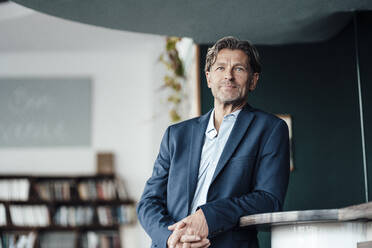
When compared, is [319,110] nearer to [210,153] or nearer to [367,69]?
[367,69]

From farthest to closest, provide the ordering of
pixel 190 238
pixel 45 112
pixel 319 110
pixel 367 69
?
pixel 45 112 < pixel 319 110 < pixel 367 69 < pixel 190 238

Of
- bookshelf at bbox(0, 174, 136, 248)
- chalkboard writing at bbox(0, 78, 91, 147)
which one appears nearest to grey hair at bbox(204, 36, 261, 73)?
bookshelf at bbox(0, 174, 136, 248)

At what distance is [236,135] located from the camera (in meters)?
2.04

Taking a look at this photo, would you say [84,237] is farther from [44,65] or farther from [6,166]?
[44,65]

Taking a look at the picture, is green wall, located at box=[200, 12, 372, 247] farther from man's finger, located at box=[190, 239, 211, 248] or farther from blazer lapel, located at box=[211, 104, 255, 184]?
man's finger, located at box=[190, 239, 211, 248]

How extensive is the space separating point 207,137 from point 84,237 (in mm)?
5674

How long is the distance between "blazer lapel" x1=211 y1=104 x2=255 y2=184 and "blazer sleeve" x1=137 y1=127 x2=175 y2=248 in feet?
0.80

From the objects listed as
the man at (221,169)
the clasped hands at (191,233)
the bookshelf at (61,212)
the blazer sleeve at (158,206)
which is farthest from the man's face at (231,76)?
the bookshelf at (61,212)

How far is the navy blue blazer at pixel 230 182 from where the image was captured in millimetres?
1902

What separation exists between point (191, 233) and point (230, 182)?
0.84 feet

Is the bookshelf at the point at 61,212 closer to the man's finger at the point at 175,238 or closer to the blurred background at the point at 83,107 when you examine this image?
the blurred background at the point at 83,107

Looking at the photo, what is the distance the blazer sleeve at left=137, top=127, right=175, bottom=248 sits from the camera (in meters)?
1.94

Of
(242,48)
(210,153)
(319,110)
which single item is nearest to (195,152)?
(210,153)

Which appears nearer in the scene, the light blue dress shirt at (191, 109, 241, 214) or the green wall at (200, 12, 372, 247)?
the light blue dress shirt at (191, 109, 241, 214)
